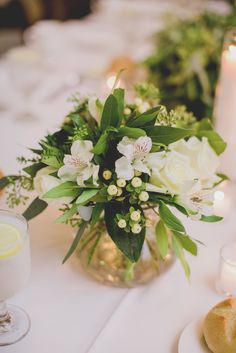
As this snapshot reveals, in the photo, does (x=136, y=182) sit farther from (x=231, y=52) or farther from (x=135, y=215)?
(x=231, y=52)

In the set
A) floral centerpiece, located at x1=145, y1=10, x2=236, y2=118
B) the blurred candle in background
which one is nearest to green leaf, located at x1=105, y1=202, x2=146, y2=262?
the blurred candle in background

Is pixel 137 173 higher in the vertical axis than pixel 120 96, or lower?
lower

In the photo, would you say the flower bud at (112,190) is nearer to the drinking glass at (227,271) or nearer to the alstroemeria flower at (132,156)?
the alstroemeria flower at (132,156)

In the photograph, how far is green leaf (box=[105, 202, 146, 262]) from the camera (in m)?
0.82

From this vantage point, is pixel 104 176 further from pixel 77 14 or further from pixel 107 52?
pixel 77 14

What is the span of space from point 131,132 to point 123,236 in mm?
178

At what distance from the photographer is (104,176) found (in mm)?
810

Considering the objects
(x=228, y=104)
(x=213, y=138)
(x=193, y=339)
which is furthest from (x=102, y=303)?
(x=228, y=104)

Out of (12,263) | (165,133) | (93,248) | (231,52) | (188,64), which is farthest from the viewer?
(188,64)

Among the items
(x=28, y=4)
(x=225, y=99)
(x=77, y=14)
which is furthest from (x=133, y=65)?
(x=77, y=14)

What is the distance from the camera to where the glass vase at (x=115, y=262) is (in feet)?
3.15

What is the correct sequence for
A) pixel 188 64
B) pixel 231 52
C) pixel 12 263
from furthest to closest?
pixel 188 64 < pixel 231 52 < pixel 12 263

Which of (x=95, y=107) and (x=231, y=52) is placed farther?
(x=231, y=52)

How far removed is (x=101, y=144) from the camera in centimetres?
81
